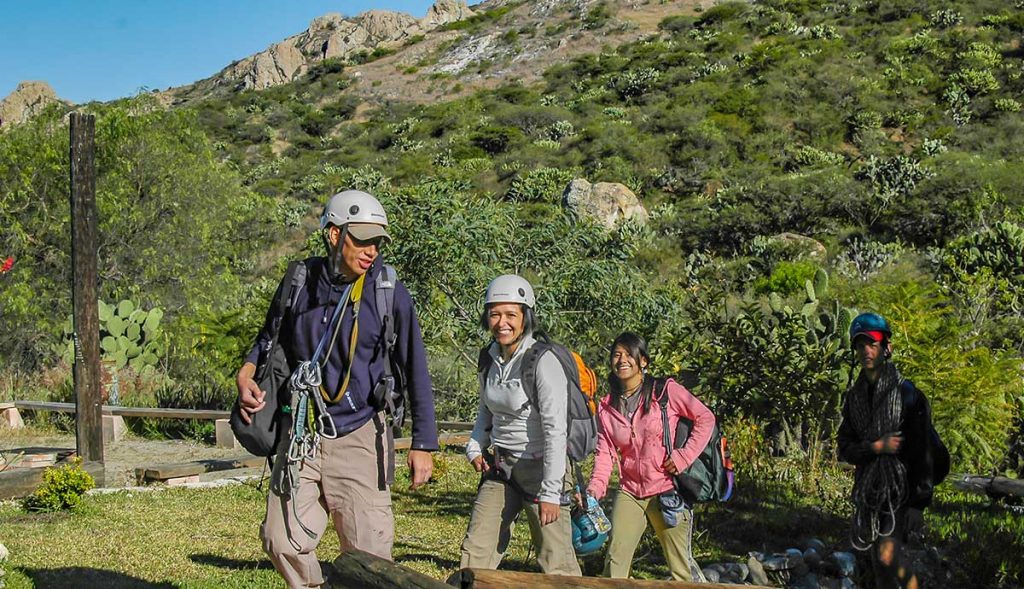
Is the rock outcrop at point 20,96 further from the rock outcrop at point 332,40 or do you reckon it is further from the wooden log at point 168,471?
the wooden log at point 168,471

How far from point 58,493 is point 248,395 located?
16.2 feet

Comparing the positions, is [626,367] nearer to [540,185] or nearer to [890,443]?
[890,443]

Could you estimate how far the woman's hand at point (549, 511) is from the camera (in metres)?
4.36

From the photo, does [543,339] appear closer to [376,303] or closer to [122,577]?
[376,303]

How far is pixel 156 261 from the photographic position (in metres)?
18.5

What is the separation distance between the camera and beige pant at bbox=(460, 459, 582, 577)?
14.7 ft

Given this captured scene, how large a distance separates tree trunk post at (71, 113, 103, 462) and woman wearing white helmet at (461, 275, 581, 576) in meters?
6.36

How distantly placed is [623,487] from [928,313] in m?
4.55

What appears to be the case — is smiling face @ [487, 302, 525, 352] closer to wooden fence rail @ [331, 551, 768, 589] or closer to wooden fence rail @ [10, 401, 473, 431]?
wooden fence rail @ [331, 551, 768, 589]

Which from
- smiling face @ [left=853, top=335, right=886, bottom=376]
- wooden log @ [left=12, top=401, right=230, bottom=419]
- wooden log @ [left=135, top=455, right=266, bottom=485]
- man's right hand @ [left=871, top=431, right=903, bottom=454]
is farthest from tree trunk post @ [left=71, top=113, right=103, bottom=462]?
man's right hand @ [left=871, top=431, right=903, bottom=454]

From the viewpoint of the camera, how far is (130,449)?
12391 millimetres

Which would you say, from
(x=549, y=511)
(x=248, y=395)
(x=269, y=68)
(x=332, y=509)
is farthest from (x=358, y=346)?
(x=269, y=68)

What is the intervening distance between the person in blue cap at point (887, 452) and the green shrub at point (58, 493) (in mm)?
5735

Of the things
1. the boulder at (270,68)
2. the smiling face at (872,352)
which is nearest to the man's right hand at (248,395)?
the smiling face at (872,352)
